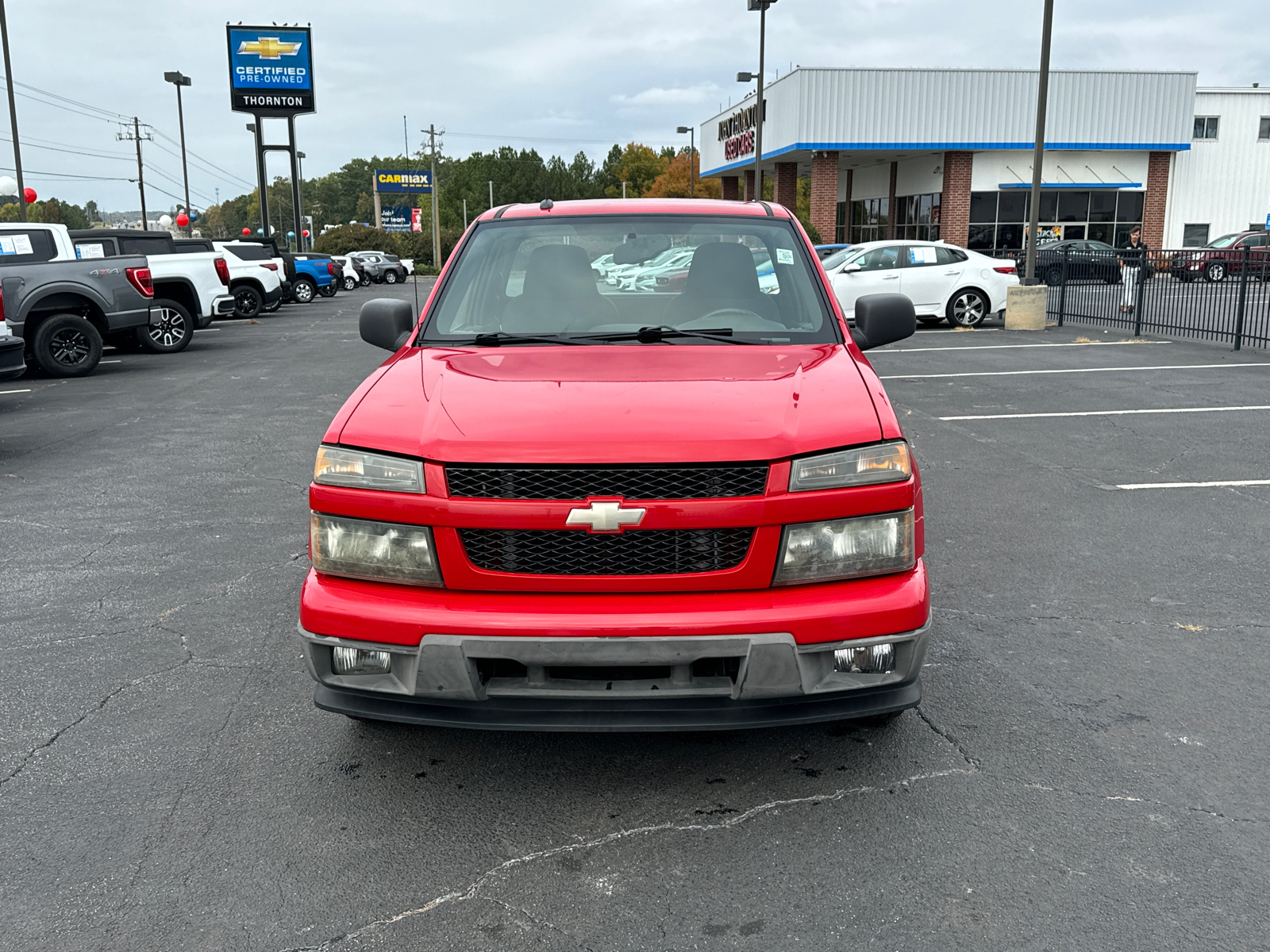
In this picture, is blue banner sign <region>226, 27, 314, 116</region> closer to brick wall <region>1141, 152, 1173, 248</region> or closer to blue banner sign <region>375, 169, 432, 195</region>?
brick wall <region>1141, 152, 1173, 248</region>

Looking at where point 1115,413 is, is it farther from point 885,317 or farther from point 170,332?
point 170,332

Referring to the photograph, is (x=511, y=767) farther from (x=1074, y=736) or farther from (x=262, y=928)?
(x=1074, y=736)

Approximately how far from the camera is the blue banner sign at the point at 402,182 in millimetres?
96062

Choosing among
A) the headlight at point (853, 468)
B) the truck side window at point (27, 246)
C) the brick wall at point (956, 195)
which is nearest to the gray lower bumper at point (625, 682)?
the headlight at point (853, 468)

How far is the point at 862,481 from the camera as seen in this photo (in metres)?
3.11

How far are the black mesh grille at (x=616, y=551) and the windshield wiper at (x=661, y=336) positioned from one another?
119cm

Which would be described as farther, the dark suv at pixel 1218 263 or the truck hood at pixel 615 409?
the dark suv at pixel 1218 263

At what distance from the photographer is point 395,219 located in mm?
98188

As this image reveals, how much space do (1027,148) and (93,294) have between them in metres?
36.4

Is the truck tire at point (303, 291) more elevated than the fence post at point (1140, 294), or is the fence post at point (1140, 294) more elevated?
the fence post at point (1140, 294)

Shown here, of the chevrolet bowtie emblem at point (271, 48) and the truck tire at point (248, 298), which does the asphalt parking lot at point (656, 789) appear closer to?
the truck tire at point (248, 298)

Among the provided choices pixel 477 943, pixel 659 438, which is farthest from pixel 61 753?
pixel 659 438

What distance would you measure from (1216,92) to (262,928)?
172ft

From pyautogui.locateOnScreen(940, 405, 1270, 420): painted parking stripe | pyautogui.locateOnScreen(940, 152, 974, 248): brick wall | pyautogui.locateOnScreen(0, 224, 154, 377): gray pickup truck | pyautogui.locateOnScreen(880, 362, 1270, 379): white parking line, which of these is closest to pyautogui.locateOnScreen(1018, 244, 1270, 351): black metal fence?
pyautogui.locateOnScreen(880, 362, 1270, 379): white parking line
